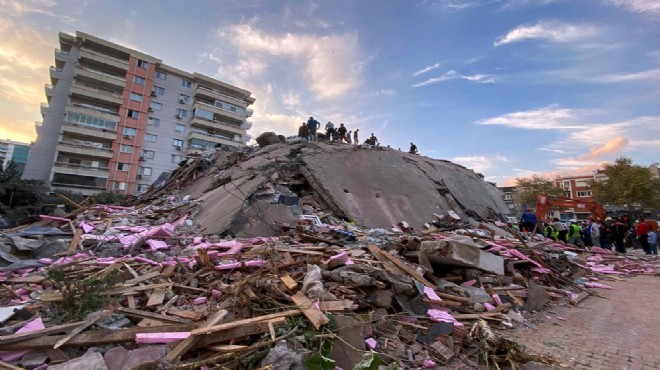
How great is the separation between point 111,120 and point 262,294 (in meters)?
35.5

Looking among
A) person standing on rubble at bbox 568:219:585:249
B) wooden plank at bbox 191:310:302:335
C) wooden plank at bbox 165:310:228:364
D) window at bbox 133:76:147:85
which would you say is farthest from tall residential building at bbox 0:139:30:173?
person standing on rubble at bbox 568:219:585:249

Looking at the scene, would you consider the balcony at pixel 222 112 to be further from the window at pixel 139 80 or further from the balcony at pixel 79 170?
the balcony at pixel 79 170

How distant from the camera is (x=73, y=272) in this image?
408 cm

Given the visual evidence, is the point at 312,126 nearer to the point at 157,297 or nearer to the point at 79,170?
the point at 157,297

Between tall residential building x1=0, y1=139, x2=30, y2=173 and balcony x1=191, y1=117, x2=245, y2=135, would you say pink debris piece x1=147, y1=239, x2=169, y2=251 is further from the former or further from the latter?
tall residential building x1=0, y1=139, x2=30, y2=173

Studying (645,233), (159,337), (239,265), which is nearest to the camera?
(159,337)

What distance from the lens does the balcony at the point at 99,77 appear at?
99.6ft

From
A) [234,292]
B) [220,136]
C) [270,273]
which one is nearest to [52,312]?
[234,292]

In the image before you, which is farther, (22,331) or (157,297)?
(157,297)

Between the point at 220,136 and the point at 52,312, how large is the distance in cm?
3797

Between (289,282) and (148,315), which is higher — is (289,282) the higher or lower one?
the higher one

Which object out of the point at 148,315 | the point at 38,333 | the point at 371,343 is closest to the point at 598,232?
the point at 371,343

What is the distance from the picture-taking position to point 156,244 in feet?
18.0

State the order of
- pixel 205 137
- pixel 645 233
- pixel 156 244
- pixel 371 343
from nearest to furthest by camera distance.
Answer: pixel 371 343
pixel 156 244
pixel 645 233
pixel 205 137
